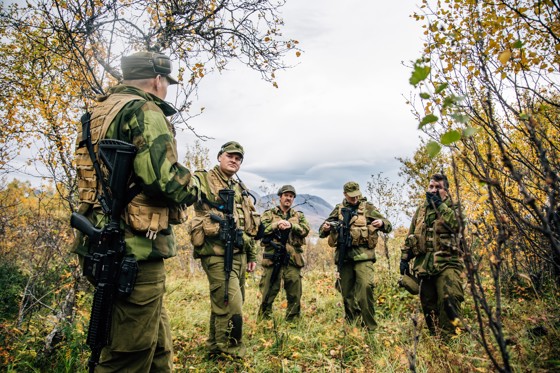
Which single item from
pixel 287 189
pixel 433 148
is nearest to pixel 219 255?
pixel 287 189

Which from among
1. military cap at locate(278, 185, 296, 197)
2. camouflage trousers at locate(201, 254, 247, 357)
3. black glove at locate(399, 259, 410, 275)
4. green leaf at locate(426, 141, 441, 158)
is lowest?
camouflage trousers at locate(201, 254, 247, 357)

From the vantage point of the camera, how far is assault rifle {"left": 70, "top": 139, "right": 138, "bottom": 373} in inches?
75.2

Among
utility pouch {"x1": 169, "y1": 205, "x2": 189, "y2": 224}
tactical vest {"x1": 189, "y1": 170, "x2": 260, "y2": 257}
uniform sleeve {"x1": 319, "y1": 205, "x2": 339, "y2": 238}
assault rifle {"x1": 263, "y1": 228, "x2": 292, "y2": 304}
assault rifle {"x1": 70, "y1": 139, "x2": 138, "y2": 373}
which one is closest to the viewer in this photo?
assault rifle {"x1": 70, "y1": 139, "x2": 138, "y2": 373}

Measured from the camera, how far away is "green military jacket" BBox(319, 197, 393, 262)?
4.98 m

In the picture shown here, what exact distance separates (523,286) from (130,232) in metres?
6.64

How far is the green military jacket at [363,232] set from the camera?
16.3 ft

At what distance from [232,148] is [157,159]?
2241 millimetres

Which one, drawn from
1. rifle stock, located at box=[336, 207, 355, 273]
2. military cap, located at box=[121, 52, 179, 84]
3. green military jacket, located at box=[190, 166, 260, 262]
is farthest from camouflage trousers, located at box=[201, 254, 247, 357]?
military cap, located at box=[121, 52, 179, 84]

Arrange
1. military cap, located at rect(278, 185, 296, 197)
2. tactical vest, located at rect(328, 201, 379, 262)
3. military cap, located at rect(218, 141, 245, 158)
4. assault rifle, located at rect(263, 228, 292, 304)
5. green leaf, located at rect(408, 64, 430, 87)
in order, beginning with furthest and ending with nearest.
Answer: military cap, located at rect(278, 185, 296, 197) → assault rifle, located at rect(263, 228, 292, 304) → tactical vest, located at rect(328, 201, 379, 262) → military cap, located at rect(218, 141, 245, 158) → green leaf, located at rect(408, 64, 430, 87)

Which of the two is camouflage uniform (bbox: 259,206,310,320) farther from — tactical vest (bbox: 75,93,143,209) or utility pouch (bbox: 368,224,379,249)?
tactical vest (bbox: 75,93,143,209)

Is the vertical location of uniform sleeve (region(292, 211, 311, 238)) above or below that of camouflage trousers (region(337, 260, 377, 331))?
above

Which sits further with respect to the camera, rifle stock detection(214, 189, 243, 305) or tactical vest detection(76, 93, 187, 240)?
rifle stock detection(214, 189, 243, 305)

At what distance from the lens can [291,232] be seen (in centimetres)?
598

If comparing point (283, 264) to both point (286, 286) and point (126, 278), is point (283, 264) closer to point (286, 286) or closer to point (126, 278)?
point (286, 286)
